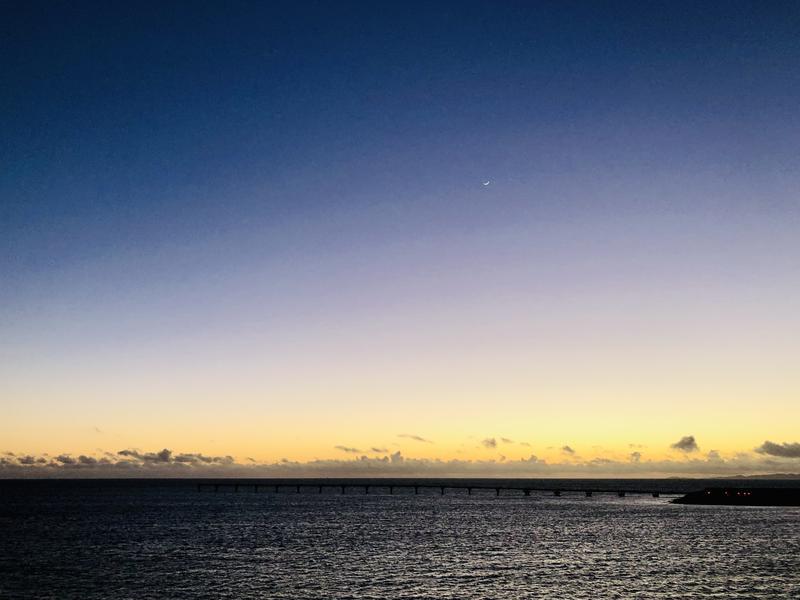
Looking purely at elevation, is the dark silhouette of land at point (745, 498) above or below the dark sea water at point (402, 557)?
above

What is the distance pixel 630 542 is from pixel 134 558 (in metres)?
55.0

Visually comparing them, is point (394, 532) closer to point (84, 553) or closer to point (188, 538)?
point (188, 538)

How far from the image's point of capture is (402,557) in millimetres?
72438

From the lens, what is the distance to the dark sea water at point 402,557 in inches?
2148

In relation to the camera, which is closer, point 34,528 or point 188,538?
point 188,538

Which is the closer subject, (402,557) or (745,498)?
(402,557)

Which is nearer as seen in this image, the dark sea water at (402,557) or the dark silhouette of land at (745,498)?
the dark sea water at (402,557)

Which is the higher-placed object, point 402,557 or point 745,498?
point 745,498

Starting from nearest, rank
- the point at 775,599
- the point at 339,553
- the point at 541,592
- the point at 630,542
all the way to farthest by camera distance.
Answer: the point at 775,599 → the point at 541,592 → the point at 339,553 → the point at 630,542

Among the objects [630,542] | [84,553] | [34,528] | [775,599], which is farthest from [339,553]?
[34,528]

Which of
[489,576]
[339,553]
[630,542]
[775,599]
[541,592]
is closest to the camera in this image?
[775,599]

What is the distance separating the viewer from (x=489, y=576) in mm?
60531

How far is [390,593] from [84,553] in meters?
39.1

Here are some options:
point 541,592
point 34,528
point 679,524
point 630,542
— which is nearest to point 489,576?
point 541,592
